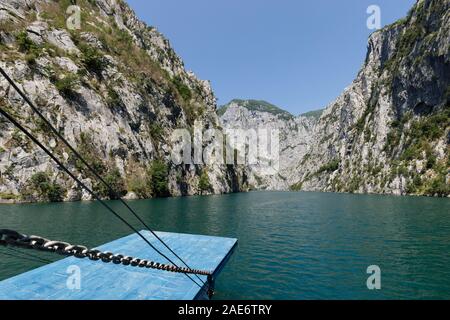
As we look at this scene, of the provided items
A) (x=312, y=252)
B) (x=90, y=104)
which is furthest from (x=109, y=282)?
(x=90, y=104)

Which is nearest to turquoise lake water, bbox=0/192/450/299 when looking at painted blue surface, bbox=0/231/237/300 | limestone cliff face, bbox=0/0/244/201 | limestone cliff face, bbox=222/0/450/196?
painted blue surface, bbox=0/231/237/300

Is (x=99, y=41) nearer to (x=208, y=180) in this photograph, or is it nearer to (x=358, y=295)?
(x=208, y=180)

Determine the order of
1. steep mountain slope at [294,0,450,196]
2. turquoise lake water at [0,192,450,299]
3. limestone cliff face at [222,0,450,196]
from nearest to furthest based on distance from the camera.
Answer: turquoise lake water at [0,192,450,299] < limestone cliff face at [222,0,450,196] < steep mountain slope at [294,0,450,196]

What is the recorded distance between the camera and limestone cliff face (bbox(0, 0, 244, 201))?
2940 inches

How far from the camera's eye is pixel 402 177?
400ft

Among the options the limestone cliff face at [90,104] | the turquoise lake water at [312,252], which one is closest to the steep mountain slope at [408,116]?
the turquoise lake water at [312,252]

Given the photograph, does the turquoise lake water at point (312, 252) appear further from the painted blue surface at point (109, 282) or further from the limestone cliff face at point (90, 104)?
the limestone cliff face at point (90, 104)

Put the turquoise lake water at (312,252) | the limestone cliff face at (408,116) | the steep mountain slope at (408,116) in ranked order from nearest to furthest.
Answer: the turquoise lake water at (312,252)
the limestone cliff face at (408,116)
the steep mountain slope at (408,116)

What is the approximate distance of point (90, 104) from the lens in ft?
311

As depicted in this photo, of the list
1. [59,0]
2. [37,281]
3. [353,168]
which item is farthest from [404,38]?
[37,281]

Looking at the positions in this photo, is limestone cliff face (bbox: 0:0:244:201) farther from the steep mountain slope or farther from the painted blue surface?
the steep mountain slope

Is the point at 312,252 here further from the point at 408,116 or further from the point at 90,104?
the point at 408,116

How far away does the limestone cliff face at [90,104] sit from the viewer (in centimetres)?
7469

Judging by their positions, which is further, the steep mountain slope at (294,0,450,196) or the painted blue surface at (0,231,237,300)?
the steep mountain slope at (294,0,450,196)
